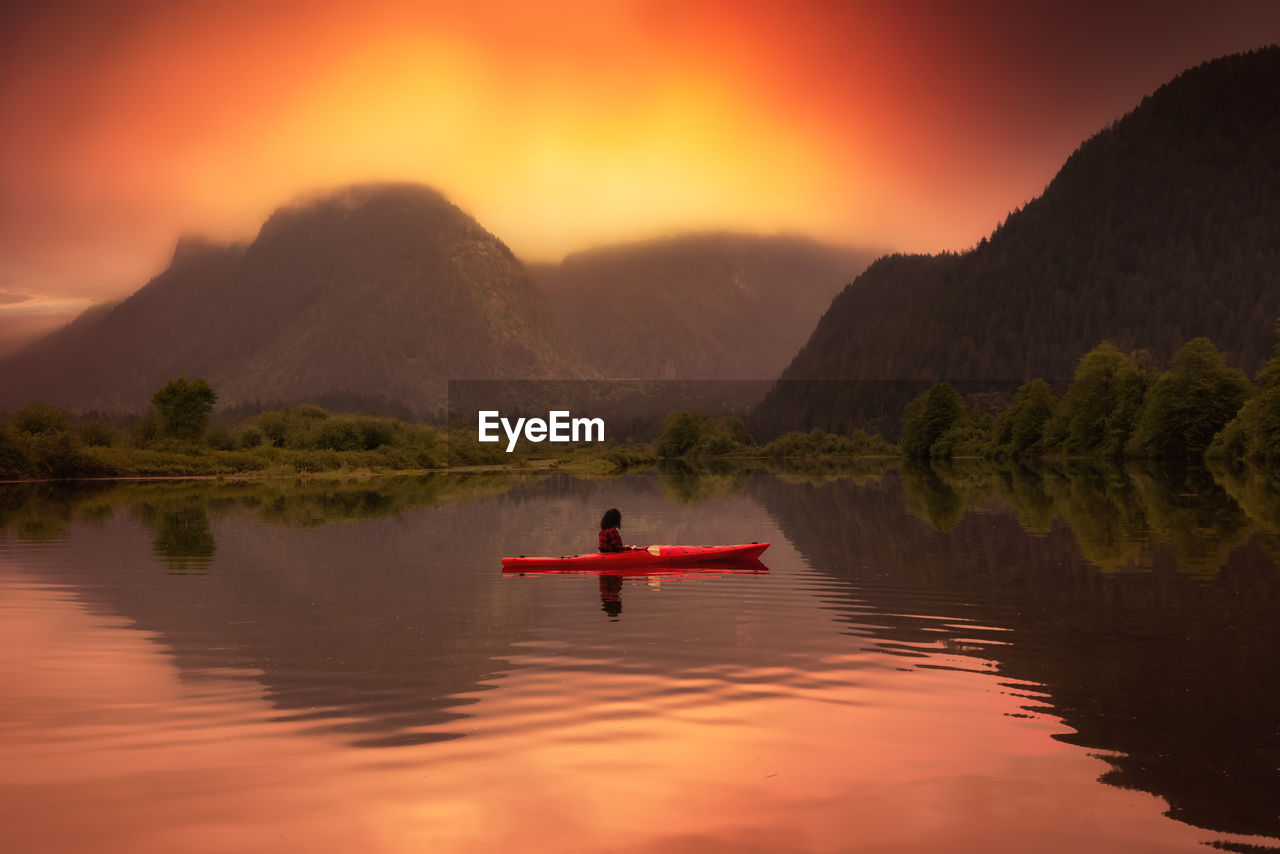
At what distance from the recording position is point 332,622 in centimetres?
2391

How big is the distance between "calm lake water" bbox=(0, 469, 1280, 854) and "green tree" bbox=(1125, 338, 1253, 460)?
322 ft

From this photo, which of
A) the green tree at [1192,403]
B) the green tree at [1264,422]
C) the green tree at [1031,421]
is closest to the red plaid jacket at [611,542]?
the green tree at [1264,422]

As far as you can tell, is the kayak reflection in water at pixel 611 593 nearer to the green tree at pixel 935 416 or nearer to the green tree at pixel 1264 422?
the green tree at pixel 1264 422

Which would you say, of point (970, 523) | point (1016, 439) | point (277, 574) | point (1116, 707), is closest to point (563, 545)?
point (277, 574)

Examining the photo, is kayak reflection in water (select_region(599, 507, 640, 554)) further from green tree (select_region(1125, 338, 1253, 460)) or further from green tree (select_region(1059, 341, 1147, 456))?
green tree (select_region(1059, 341, 1147, 456))

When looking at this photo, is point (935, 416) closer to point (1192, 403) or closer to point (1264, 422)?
point (1192, 403)

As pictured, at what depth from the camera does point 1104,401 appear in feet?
479

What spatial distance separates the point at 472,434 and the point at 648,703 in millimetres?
162059

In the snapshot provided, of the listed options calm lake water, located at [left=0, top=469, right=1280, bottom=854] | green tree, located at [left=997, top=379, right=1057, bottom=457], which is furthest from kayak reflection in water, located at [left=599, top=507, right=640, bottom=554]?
green tree, located at [left=997, top=379, right=1057, bottom=457]

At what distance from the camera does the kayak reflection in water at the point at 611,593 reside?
26172 mm

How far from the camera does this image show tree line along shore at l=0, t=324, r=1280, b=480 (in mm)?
102625

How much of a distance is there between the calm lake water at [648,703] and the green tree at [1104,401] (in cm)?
11187

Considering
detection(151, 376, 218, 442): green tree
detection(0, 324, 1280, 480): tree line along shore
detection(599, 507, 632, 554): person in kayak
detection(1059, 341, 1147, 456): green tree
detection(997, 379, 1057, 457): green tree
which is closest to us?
detection(599, 507, 632, 554): person in kayak

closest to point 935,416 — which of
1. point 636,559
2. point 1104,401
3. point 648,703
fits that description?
point 1104,401
